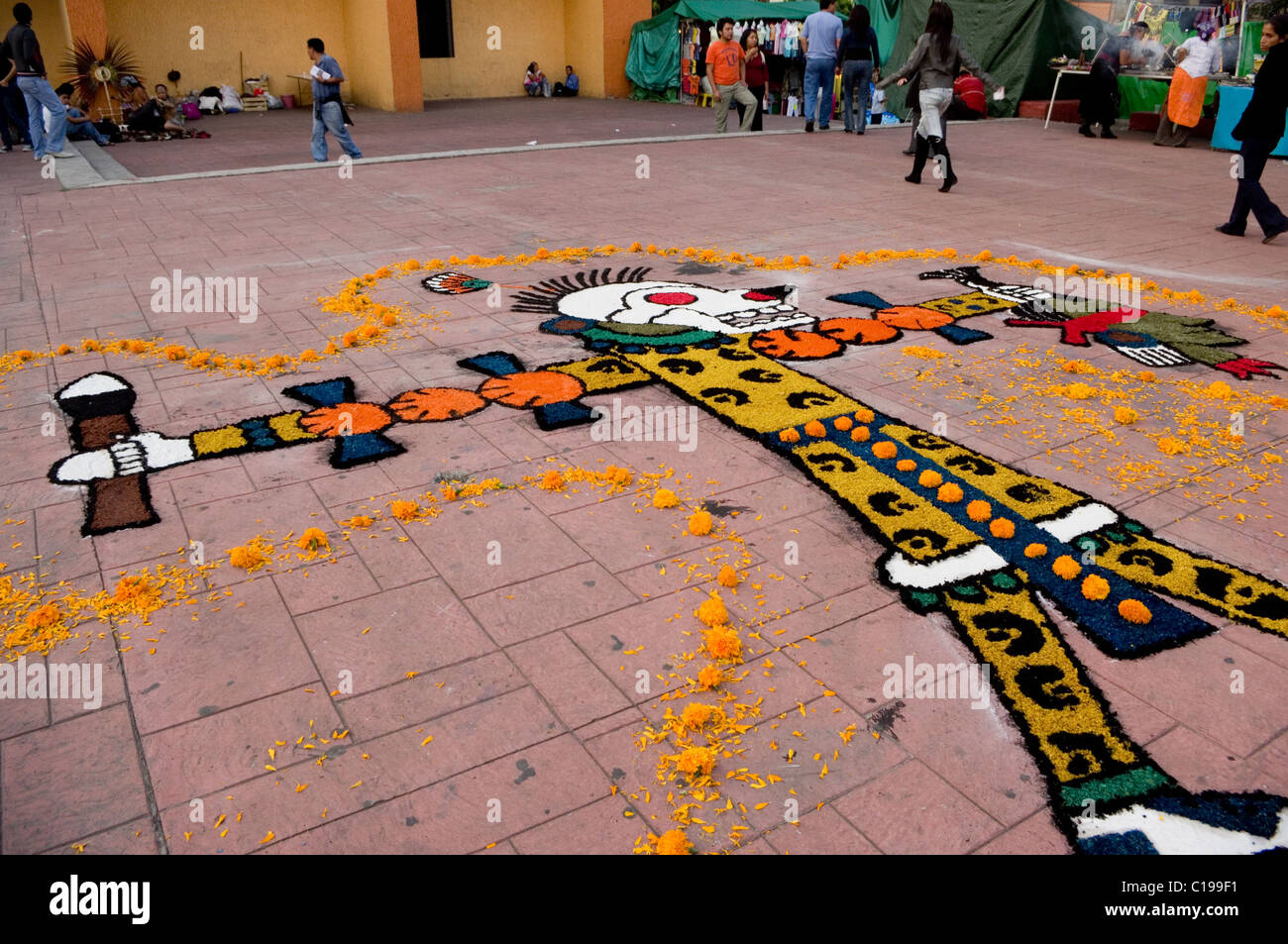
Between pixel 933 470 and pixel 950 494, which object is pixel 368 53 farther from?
pixel 950 494

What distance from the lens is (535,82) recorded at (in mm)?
25516

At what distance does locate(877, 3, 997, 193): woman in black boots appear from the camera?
1081 cm

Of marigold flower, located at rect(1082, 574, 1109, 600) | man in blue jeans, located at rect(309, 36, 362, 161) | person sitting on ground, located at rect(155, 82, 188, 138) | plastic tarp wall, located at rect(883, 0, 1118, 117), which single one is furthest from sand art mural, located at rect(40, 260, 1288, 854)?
plastic tarp wall, located at rect(883, 0, 1118, 117)

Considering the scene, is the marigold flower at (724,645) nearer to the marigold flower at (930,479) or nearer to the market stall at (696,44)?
the marigold flower at (930,479)

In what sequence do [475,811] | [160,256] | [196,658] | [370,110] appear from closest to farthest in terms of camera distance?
[475,811] → [196,658] → [160,256] → [370,110]

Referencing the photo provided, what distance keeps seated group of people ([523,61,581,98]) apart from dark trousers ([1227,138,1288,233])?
65.0 ft

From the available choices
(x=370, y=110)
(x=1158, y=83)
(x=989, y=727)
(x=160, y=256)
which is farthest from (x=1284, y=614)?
(x=370, y=110)

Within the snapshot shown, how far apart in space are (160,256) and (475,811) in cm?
738

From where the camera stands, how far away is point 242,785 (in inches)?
105

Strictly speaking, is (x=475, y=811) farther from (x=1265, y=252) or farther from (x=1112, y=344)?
(x=1265, y=252)

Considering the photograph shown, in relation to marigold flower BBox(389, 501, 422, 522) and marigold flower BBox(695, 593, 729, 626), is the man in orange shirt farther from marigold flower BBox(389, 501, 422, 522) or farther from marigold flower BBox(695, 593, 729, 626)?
marigold flower BBox(695, 593, 729, 626)

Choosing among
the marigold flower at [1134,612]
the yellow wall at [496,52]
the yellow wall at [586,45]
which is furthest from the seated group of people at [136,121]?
the marigold flower at [1134,612]

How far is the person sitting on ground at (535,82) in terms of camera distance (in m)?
25.4

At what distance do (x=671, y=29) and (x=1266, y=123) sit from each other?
1702cm
